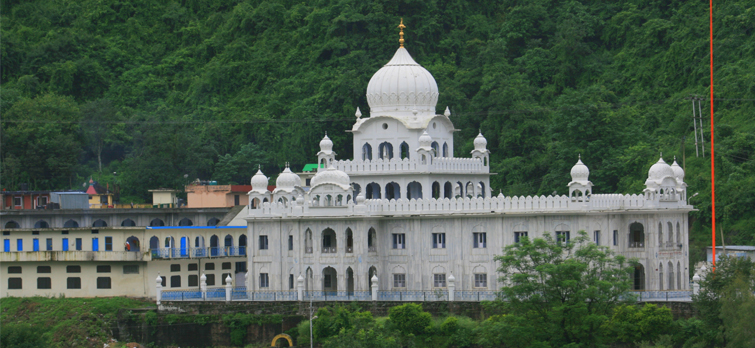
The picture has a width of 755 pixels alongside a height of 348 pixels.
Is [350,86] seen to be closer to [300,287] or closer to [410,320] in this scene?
[300,287]

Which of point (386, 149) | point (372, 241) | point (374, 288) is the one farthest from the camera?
point (386, 149)

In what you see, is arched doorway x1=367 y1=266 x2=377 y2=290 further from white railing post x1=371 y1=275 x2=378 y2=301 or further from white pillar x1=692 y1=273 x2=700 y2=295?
white pillar x1=692 y1=273 x2=700 y2=295

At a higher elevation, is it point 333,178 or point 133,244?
point 333,178

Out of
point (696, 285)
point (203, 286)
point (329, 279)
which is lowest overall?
point (696, 285)

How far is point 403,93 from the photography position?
6531 cm

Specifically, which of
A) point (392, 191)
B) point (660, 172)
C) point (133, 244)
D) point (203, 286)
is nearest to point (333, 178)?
point (392, 191)

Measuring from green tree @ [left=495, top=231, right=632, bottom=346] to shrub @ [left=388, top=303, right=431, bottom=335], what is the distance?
321cm

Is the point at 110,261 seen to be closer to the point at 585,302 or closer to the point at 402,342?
the point at 402,342

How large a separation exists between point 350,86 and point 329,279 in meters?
25.3

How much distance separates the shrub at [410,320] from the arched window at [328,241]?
6.68 metres

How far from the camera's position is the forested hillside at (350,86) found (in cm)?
7912

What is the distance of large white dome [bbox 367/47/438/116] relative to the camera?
6538 centimetres

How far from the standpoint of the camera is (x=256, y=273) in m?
63.2

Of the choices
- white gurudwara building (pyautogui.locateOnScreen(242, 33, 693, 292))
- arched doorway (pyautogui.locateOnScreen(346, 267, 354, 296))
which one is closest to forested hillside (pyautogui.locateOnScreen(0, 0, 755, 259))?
white gurudwara building (pyautogui.locateOnScreen(242, 33, 693, 292))
